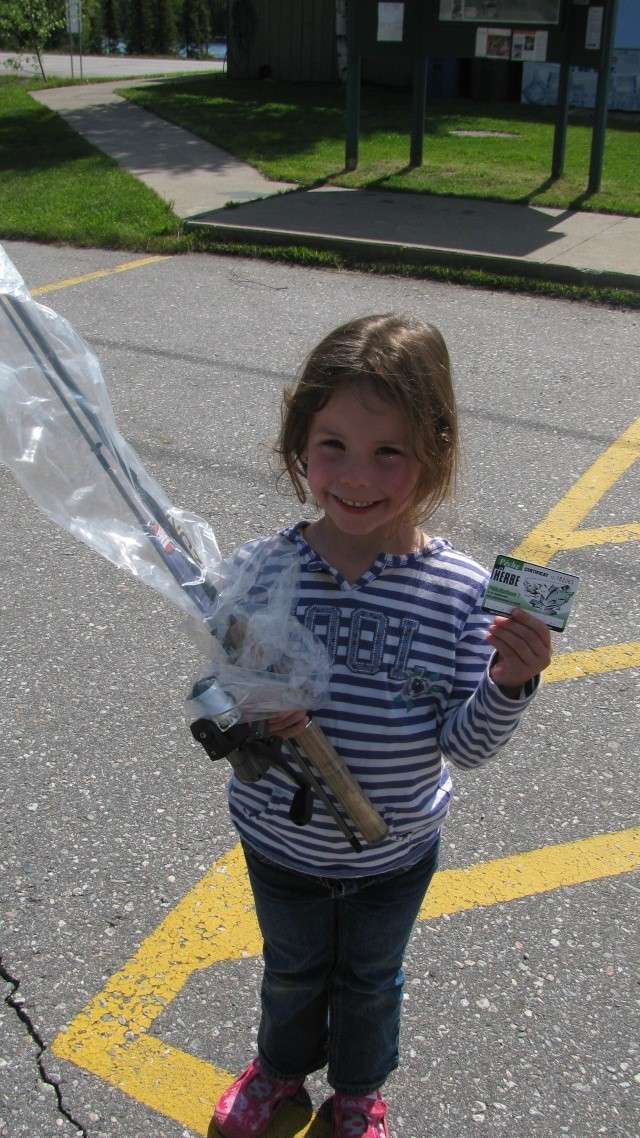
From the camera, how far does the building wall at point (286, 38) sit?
19.0 meters

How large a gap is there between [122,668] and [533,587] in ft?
7.38

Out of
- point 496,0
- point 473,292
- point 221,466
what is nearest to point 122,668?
point 221,466

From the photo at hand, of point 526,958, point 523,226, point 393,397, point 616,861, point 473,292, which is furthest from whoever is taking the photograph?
point 523,226

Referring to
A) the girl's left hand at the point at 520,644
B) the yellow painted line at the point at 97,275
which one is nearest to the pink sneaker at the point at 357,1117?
the girl's left hand at the point at 520,644

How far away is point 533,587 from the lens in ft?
4.93

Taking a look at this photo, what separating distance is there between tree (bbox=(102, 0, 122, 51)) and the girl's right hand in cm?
3442

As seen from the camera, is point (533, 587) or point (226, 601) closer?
point (533, 587)

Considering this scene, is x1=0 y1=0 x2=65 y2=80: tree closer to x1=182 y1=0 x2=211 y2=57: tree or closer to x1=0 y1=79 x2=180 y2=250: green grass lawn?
x1=0 y1=79 x2=180 y2=250: green grass lawn

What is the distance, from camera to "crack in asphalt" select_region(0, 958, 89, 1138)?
7.08 ft

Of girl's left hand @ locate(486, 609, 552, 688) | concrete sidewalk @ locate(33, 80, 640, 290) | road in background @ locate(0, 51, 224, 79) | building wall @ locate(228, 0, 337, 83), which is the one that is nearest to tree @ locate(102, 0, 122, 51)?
road in background @ locate(0, 51, 224, 79)

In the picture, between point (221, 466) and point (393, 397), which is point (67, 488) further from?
point (221, 466)

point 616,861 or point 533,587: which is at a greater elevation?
point 533,587

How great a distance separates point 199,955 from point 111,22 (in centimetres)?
3428

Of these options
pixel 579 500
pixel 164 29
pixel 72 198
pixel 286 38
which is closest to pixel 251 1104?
pixel 579 500
